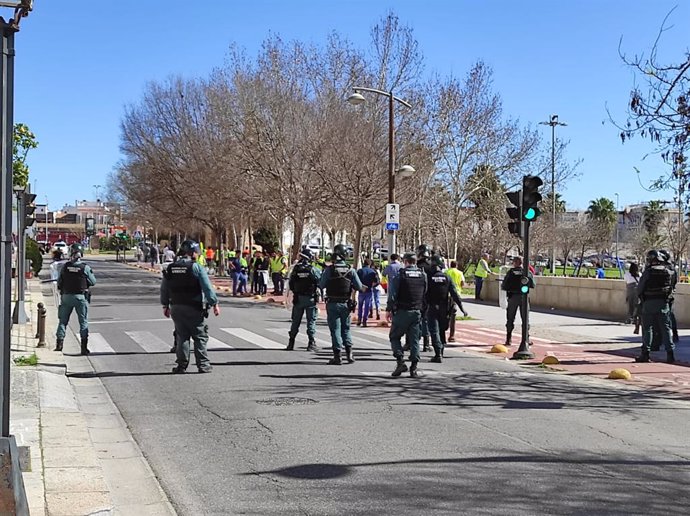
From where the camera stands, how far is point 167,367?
526 inches

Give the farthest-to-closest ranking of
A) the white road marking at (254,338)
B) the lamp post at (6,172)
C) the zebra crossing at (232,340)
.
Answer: the white road marking at (254,338) < the zebra crossing at (232,340) < the lamp post at (6,172)

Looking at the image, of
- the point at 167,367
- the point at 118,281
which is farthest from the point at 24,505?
the point at 118,281

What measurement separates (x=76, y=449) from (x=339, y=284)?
266 inches

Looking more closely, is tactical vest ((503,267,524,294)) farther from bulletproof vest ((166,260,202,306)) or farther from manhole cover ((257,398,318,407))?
manhole cover ((257,398,318,407))

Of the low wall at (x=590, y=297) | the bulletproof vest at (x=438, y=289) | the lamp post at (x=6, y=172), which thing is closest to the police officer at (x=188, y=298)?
the bulletproof vest at (x=438, y=289)

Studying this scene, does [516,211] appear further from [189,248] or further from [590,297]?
[590,297]

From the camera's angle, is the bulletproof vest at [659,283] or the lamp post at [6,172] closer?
the lamp post at [6,172]

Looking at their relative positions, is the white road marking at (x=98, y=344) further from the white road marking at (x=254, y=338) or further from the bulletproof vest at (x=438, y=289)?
the bulletproof vest at (x=438, y=289)

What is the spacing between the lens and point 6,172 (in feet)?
17.4

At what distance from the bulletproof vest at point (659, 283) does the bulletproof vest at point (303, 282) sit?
5912 millimetres

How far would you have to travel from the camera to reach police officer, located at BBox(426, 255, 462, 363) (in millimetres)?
14672

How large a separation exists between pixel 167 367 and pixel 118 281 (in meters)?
31.7

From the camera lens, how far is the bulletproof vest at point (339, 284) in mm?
13914

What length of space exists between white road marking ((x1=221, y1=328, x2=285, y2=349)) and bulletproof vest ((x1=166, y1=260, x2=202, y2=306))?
4.35 metres
